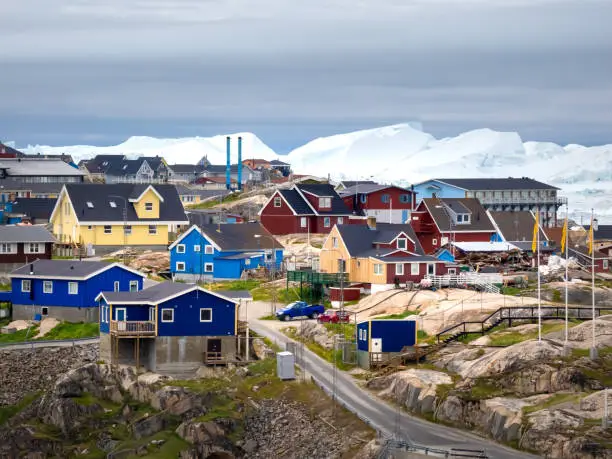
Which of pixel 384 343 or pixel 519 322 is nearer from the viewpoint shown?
pixel 384 343

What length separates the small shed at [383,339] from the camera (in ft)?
177

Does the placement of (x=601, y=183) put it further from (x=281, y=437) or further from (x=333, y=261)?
(x=281, y=437)

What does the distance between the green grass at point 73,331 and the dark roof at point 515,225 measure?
33682 millimetres

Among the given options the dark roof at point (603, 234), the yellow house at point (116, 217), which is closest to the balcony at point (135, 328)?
the yellow house at point (116, 217)

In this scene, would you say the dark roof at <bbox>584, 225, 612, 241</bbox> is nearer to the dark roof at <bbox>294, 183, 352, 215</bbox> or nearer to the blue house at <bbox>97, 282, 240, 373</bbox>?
the dark roof at <bbox>294, 183, 352, 215</bbox>

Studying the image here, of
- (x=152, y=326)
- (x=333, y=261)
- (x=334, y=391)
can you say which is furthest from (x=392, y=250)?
(x=334, y=391)

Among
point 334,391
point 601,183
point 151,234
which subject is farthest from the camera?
point 601,183

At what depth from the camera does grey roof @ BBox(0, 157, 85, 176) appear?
139 meters

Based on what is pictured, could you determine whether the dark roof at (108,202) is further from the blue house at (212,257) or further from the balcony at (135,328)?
the balcony at (135,328)

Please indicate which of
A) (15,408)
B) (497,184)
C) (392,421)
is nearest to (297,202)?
(497,184)

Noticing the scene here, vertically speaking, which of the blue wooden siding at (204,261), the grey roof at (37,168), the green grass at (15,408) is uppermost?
the grey roof at (37,168)

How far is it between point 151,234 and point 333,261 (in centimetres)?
1975

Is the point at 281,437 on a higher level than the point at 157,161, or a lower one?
lower

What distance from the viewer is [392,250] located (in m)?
75.4
